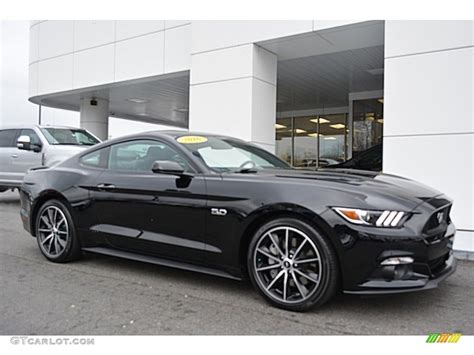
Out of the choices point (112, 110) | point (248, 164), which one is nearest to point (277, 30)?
point (248, 164)

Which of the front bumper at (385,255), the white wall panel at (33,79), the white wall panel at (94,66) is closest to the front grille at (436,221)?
the front bumper at (385,255)

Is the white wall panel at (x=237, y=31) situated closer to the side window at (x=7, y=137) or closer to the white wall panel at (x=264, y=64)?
the white wall panel at (x=264, y=64)

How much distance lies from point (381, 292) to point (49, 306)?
2545 mm

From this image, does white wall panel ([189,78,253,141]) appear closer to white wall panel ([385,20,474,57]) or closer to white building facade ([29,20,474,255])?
white building facade ([29,20,474,255])

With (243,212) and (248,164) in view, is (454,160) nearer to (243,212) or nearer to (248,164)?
(248,164)

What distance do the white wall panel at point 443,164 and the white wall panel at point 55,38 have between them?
10802mm

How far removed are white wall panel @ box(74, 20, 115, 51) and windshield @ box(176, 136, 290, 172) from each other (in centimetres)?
885

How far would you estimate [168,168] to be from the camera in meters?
3.62

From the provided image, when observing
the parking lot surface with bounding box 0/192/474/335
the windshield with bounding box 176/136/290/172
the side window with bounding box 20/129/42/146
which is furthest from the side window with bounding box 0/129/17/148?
the windshield with bounding box 176/136/290/172

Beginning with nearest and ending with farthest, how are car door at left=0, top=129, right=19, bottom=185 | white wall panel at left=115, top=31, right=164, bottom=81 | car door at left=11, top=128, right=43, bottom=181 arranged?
car door at left=11, top=128, right=43, bottom=181
car door at left=0, top=129, right=19, bottom=185
white wall panel at left=115, top=31, right=164, bottom=81

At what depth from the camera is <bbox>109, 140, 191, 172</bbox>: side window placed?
4020 mm

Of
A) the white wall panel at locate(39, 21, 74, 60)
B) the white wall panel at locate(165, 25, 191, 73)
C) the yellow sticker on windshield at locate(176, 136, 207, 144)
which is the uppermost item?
the white wall panel at locate(39, 21, 74, 60)

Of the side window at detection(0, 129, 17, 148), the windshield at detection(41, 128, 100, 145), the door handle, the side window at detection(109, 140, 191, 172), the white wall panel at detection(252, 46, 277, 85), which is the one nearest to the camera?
the side window at detection(109, 140, 191, 172)

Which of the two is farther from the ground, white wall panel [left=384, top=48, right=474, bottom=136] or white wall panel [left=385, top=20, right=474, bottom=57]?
white wall panel [left=385, top=20, right=474, bottom=57]
